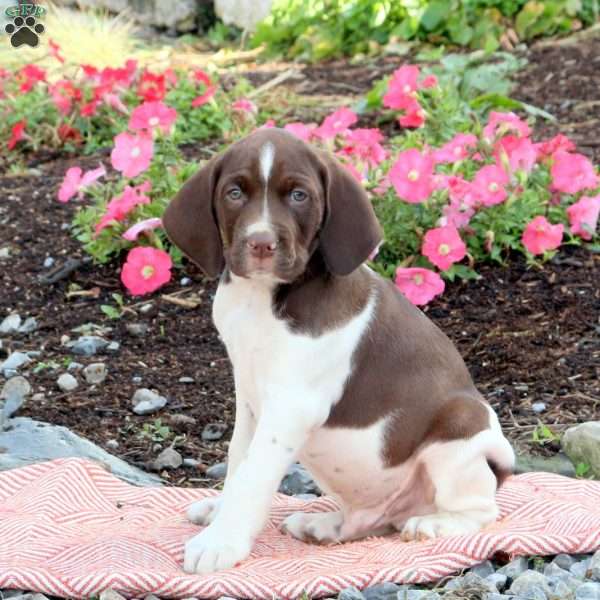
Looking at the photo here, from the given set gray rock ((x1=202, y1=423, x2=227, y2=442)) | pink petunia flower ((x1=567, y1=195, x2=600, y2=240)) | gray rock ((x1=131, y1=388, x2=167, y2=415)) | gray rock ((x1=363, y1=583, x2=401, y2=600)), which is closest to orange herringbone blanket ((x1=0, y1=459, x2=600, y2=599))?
gray rock ((x1=363, y1=583, x2=401, y2=600))

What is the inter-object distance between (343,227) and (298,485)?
156cm

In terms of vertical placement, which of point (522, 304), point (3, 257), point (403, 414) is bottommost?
point (3, 257)

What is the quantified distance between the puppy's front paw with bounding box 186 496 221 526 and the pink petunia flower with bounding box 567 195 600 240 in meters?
2.95

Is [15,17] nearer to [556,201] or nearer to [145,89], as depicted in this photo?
[145,89]

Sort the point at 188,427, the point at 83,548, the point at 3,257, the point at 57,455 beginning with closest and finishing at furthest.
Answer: the point at 83,548 < the point at 57,455 < the point at 188,427 < the point at 3,257

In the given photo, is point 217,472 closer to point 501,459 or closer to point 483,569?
point 501,459

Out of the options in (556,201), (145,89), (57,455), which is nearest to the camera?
(57,455)

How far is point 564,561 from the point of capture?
3.96 meters

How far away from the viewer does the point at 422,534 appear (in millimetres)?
4062

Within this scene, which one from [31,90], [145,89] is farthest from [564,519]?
[31,90]

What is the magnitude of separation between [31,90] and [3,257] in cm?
275

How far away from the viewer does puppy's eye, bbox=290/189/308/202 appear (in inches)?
145

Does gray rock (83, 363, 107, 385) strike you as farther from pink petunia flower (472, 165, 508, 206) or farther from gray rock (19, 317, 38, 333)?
pink petunia flower (472, 165, 508, 206)

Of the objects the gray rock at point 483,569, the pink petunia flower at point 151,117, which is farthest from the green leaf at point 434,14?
the gray rock at point 483,569
